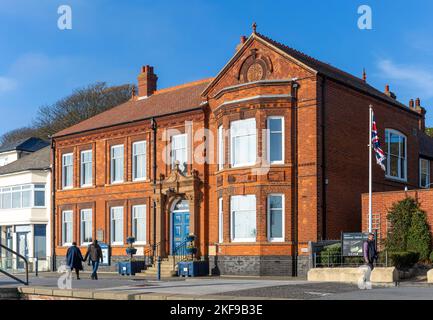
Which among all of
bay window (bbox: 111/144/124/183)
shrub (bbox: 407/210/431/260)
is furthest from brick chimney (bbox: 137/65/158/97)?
shrub (bbox: 407/210/431/260)

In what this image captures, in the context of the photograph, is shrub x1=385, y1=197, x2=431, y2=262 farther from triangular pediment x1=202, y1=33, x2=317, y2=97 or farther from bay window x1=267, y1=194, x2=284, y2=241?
triangular pediment x1=202, y1=33, x2=317, y2=97

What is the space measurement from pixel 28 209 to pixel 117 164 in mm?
8929

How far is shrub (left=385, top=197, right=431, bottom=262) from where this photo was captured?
26.6 metres

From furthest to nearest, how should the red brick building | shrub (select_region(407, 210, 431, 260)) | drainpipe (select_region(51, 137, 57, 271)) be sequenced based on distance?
drainpipe (select_region(51, 137, 57, 271)), the red brick building, shrub (select_region(407, 210, 431, 260))

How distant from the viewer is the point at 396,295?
703 inches

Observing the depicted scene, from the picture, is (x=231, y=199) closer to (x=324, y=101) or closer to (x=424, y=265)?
(x=324, y=101)

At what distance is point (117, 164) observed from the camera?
37875 millimetres

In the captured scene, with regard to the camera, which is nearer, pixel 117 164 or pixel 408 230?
pixel 408 230

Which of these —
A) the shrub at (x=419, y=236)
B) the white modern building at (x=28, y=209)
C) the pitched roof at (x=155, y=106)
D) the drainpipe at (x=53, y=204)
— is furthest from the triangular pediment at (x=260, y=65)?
the white modern building at (x=28, y=209)

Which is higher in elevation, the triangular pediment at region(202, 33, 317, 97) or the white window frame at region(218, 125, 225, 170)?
the triangular pediment at region(202, 33, 317, 97)

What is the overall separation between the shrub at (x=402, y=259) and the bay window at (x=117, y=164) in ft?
57.4

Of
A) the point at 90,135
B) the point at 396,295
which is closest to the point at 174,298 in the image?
the point at 396,295

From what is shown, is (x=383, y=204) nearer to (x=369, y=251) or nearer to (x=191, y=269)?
(x=369, y=251)

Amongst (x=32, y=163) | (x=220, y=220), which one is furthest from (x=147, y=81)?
(x=220, y=220)
